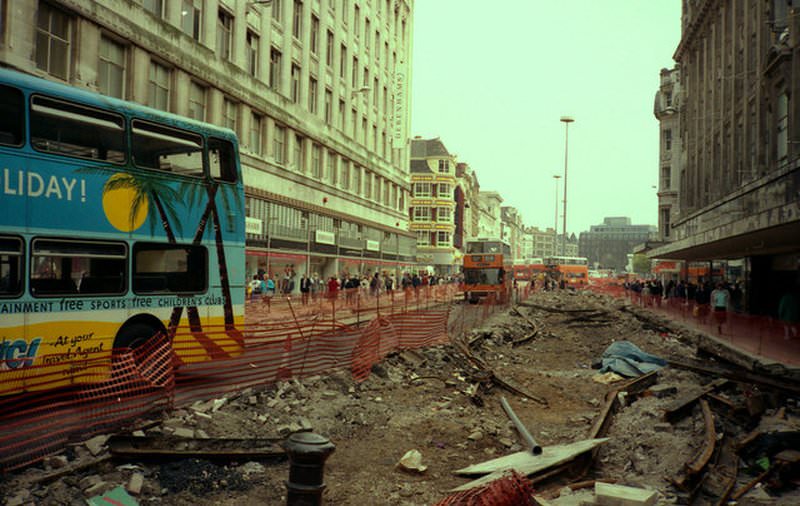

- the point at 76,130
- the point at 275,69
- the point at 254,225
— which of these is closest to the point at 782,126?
the point at 254,225

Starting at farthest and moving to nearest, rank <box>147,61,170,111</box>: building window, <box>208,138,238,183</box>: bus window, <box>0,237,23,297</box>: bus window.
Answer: <box>147,61,170,111</box>: building window < <box>208,138,238,183</box>: bus window < <box>0,237,23,297</box>: bus window

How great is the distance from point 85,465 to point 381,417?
204 inches

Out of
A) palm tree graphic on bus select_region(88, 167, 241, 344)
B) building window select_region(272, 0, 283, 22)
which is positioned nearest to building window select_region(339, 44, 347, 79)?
building window select_region(272, 0, 283, 22)

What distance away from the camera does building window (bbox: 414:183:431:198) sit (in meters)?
90.8

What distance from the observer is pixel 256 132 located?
3212cm

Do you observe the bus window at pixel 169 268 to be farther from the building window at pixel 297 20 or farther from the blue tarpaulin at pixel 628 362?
the building window at pixel 297 20

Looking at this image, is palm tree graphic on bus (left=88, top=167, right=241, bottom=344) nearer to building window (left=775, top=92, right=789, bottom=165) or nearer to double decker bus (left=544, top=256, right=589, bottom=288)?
building window (left=775, top=92, right=789, bottom=165)

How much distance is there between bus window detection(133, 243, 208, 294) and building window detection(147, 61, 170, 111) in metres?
14.7

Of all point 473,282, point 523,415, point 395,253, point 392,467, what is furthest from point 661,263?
point 392,467

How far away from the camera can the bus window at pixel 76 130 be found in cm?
898

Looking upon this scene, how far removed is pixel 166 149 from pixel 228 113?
1960 centimetres

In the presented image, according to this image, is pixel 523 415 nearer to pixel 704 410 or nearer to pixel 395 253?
pixel 704 410

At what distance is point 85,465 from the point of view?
684 cm

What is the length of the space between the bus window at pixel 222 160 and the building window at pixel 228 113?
58.0ft
